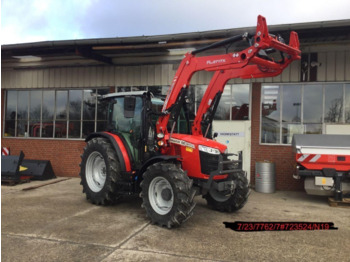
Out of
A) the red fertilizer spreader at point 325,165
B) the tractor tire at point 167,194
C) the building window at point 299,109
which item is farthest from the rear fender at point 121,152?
the building window at point 299,109

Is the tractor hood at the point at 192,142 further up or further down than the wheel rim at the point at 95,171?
further up

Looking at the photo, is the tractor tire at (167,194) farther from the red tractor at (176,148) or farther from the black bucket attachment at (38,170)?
the black bucket attachment at (38,170)

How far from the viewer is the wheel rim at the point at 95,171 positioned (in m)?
6.82

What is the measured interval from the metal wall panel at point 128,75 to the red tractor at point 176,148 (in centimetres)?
365

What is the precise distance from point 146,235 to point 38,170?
684 centimetres

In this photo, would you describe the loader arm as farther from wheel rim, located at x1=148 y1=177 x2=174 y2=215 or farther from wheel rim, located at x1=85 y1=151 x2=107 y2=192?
wheel rim, located at x1=85 y1=151 x2=107 y2=192

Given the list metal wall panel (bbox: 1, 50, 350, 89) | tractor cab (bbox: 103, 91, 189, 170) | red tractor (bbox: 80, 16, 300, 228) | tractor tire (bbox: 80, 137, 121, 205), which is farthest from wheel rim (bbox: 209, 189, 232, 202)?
metal wall panel (bbox: 1, 50, 350, 89)

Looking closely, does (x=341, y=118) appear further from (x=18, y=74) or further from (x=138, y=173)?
(x=18, y=74)

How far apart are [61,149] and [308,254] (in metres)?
9.32

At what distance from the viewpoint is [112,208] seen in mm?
6344

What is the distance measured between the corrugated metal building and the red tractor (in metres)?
2.90

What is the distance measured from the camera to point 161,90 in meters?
10.4

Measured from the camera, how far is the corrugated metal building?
Answer: 8.94 meters

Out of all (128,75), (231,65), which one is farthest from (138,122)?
(128,75)
